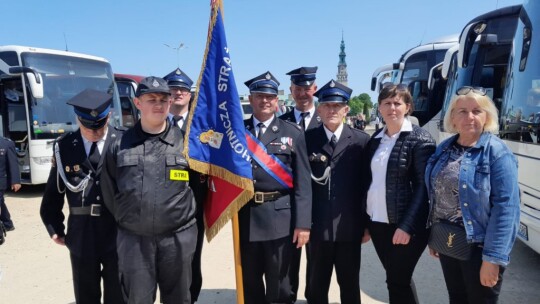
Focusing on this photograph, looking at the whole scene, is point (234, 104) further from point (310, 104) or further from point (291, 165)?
point (310, 104)

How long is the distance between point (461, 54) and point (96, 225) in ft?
16.6

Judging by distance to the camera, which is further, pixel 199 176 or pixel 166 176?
pixel 199 176

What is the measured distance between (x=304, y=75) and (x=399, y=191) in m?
1.91

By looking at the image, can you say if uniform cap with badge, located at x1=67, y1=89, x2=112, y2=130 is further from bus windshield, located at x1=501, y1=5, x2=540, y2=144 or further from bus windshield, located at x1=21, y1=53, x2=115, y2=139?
bus windshield, located at x1=21, y1=53, x2=115, y2=139

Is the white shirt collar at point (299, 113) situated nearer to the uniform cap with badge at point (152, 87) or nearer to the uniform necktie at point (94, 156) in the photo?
the uniform cap with badge at point (152, 87)

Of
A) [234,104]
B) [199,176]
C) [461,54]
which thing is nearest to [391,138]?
[234,104]

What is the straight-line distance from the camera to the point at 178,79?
4012mm

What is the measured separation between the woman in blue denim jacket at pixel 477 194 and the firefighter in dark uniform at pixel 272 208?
930mm

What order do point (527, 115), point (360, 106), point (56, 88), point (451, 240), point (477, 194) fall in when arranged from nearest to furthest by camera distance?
point (477, 194), point (451, 240), point (527, 115), point (56, 88), point (360, 106)

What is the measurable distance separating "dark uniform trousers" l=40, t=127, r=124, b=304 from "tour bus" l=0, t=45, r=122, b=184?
608 centimetres

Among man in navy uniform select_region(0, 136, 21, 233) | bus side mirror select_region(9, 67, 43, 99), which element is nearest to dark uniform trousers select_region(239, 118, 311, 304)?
man in navy uniform select_region(0, 136, 21, 233)

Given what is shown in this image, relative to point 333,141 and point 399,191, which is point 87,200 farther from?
point 399,191

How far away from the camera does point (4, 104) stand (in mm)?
8430

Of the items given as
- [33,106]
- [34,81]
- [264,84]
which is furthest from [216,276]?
[33,106]
